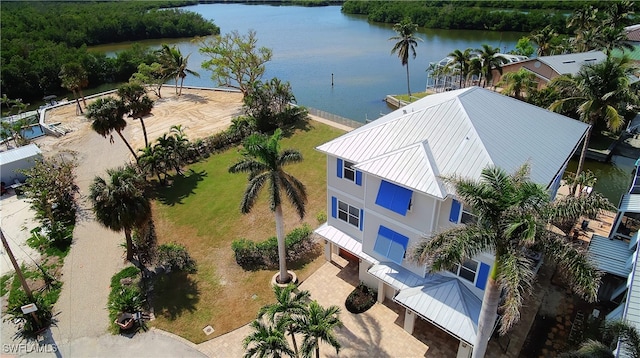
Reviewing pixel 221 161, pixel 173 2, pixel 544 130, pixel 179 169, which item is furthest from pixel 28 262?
pixel 173 2

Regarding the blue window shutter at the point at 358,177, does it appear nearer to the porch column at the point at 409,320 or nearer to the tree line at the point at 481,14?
the porch column at the point at 409,320

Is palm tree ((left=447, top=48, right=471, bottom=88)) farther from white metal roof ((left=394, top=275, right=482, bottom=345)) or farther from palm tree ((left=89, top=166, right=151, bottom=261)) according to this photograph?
palm tree ((left=89, top=166, right=151, bottom=261))

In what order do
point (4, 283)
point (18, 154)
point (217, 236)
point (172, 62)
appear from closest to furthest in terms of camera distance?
point (4, 283), point (217, 236), point (18, 154), point (172, 62)

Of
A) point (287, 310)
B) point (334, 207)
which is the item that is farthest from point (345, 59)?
point (287, 310)

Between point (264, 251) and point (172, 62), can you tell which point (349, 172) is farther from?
point (172, 62)

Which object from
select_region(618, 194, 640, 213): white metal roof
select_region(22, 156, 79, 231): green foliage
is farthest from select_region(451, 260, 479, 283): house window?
select_region(22, 156, 79, 231): green foliage
